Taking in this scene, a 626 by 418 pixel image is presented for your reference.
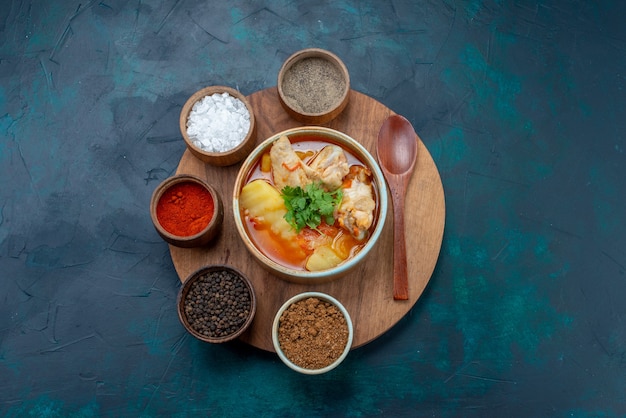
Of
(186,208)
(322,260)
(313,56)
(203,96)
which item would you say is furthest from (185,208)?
(313,56)

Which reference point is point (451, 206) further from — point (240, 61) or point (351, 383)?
point (240, 61)

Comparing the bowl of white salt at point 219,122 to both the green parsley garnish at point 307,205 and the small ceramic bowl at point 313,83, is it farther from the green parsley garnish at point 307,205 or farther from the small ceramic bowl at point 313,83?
the green parsley garnish at point 307,205

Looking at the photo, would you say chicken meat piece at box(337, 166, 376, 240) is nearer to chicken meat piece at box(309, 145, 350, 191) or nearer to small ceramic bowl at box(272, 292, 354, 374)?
chicken meat piece at box(309, 145, 350, 191)

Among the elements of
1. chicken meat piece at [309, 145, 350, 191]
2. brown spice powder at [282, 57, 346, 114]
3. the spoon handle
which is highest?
brown spice powder at [282, 57, 346, 114]

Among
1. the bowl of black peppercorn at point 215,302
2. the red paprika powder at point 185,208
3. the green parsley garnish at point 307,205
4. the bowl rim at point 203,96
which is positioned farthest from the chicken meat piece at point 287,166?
the bowl of black peppercorn at point 215,302

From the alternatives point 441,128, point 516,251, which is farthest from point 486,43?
point 516,251

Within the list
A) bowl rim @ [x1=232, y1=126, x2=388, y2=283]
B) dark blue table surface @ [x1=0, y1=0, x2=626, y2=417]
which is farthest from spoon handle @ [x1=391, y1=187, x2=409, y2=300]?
dark blue table surface @ [x1=0, y1=0, x2=626, y2=417]
